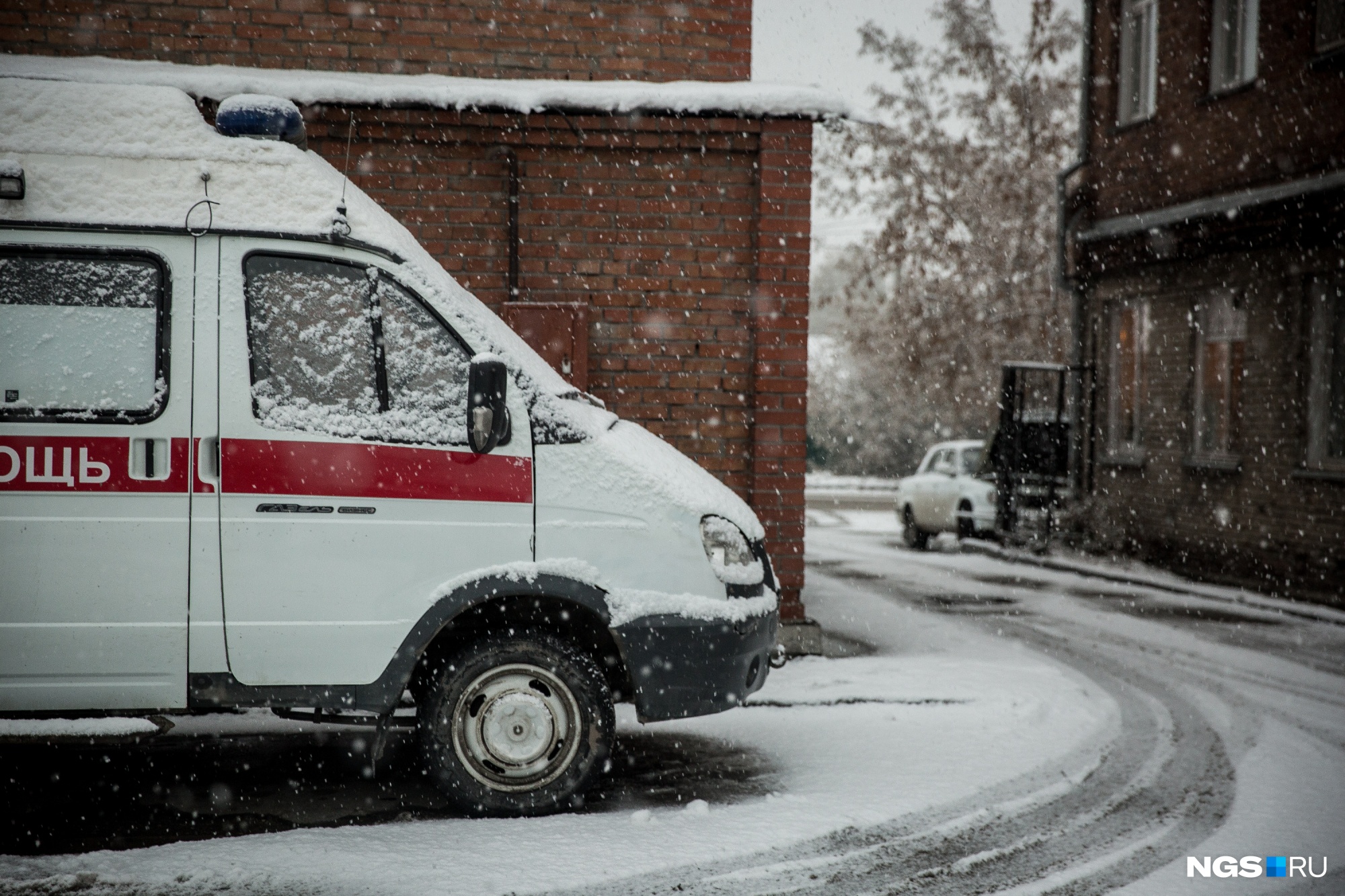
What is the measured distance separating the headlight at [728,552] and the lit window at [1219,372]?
33.2ft

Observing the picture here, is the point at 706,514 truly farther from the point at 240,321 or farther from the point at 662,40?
the point at 662,40

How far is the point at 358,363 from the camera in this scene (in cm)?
453

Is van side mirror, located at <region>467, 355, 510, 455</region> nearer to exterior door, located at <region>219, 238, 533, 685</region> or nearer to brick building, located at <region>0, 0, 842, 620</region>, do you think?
exterior door, located at <region>219, 238, 533, 685</region>

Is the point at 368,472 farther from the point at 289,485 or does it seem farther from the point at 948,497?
the point at 948,497

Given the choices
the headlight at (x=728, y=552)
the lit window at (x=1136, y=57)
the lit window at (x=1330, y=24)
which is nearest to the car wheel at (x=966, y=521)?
the lit window at (x=1136, y=57)

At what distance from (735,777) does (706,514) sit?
1.36 meters

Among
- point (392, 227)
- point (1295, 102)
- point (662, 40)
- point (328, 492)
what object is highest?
point (1295, 102)

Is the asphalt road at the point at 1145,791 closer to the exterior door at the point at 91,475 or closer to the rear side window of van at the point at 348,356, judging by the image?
the rear side window of van at the point at 348,356

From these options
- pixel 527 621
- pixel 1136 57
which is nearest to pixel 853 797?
pixel 527 621

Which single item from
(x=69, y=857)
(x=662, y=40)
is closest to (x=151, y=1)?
(x=662, y=40)

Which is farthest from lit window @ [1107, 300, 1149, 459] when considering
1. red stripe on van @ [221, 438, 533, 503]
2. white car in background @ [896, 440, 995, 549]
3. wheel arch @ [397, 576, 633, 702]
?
red stripe on van @ [221, 438, 533, 503]

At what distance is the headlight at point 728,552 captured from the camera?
477 centimetres

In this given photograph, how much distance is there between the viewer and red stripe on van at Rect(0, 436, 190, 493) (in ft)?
14.1

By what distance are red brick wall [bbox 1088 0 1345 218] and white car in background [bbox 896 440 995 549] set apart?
13.1ft
